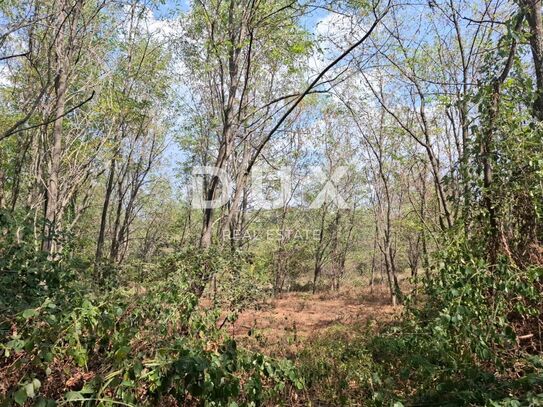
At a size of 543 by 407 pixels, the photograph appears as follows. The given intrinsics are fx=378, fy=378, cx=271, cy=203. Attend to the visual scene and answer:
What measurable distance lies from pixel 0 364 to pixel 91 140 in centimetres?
995

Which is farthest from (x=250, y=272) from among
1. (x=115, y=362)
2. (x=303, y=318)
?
(x=303, y=318)

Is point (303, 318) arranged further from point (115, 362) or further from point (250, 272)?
point (115, 362)

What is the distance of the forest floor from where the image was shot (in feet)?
24.0

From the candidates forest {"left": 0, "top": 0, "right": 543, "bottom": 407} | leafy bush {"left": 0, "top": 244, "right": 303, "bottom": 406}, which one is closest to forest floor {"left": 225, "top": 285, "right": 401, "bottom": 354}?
forest {"left": 0, "top": 0, "right": 543, "bottom": 407}

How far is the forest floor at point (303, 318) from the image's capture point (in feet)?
24.0

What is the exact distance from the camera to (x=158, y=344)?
8.57 ft

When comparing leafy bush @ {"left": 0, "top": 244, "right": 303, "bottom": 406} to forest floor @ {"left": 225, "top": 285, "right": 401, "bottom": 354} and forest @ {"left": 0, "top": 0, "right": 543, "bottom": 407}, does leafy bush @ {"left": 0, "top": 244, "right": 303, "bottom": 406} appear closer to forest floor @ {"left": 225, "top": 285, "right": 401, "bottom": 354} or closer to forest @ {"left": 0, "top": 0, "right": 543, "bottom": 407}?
forest @ {"left": 0, "top": 0, "right": 543, "bottom": 407}

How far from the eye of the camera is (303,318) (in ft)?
38.0

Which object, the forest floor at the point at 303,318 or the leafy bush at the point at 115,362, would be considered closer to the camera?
A: the leafy bush at the point at 115,362

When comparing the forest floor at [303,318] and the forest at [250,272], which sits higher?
the forest at [250,272]

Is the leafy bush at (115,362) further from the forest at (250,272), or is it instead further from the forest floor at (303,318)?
the forest floor at (303,318)

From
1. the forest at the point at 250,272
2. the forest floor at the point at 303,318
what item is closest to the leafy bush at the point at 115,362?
the forest at the point at 250,272

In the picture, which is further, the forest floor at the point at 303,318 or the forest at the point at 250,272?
the forest floor at the point at 303,318

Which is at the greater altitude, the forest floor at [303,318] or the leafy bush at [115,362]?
the leafy bush at [115,362]
